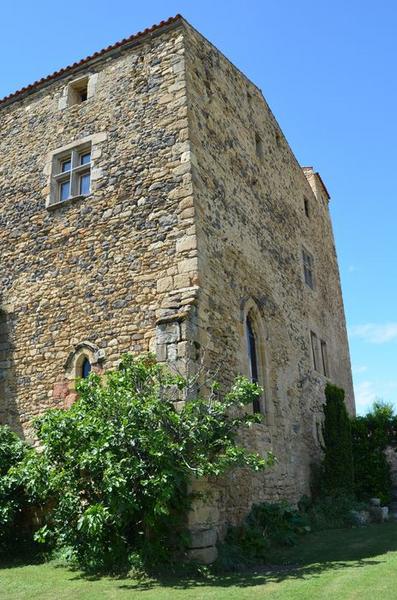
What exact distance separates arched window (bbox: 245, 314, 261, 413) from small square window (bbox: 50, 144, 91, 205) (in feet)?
14.8

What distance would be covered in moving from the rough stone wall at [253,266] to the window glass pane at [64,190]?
10.9 ft

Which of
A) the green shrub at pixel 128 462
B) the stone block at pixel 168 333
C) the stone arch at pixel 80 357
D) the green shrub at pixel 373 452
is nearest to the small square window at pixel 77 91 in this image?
the stone arch at pixel 80 357

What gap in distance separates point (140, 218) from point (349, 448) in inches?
325

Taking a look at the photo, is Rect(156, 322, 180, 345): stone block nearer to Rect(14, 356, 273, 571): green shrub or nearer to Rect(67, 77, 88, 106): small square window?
Rect(14, 356, 273, 571): green shrub

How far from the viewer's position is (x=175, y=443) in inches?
298

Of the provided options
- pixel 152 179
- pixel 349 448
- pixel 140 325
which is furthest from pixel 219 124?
pixel 349 448

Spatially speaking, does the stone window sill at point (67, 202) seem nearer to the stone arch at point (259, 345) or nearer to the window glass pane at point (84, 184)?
the window glass pane at point (84, 184)

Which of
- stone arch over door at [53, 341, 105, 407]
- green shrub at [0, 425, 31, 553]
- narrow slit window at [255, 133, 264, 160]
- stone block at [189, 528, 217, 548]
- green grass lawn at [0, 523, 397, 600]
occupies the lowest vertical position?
green grass lawn at [0, 523, 397, 600]

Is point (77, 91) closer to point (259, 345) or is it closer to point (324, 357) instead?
point (259, 345)

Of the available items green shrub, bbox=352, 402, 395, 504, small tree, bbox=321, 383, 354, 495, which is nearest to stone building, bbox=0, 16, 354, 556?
Result: small tree, bbox=321, 383, 354, 495

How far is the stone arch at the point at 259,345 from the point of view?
11070mm

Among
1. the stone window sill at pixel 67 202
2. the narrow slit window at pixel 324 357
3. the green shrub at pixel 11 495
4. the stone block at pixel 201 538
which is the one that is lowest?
the stone block at pixel 201 538

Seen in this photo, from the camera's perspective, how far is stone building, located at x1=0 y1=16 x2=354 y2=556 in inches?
383

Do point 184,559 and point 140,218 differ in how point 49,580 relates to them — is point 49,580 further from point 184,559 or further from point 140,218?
point 140,218
